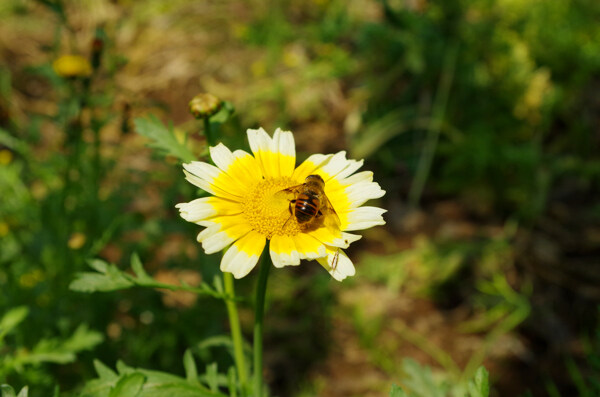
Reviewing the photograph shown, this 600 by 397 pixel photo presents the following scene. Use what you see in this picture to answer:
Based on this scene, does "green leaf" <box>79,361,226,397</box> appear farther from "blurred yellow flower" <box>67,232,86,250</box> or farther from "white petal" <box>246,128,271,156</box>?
"blurred yellow flower" <box>67,232,86,250</box>

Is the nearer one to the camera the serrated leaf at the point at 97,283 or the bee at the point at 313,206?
the bee at the point at 313,206

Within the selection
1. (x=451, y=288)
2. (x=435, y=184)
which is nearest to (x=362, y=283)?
(x=451, y=288)

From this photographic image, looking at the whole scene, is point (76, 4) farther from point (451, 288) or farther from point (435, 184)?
point (451, 288)

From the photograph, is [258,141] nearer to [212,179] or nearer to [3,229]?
[212,179]

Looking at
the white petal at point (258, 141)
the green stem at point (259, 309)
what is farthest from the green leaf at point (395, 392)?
the white petal at point (258, 141)

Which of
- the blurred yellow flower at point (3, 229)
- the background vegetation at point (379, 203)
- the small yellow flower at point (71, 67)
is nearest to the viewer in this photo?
the background vegetation at point (379, 203)

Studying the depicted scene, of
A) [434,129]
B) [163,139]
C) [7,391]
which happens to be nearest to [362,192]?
[163,139]

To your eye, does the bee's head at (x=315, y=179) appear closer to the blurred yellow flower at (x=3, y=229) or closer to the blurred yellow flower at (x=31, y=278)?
the blurred yellow flower at (x=31, y=278)
